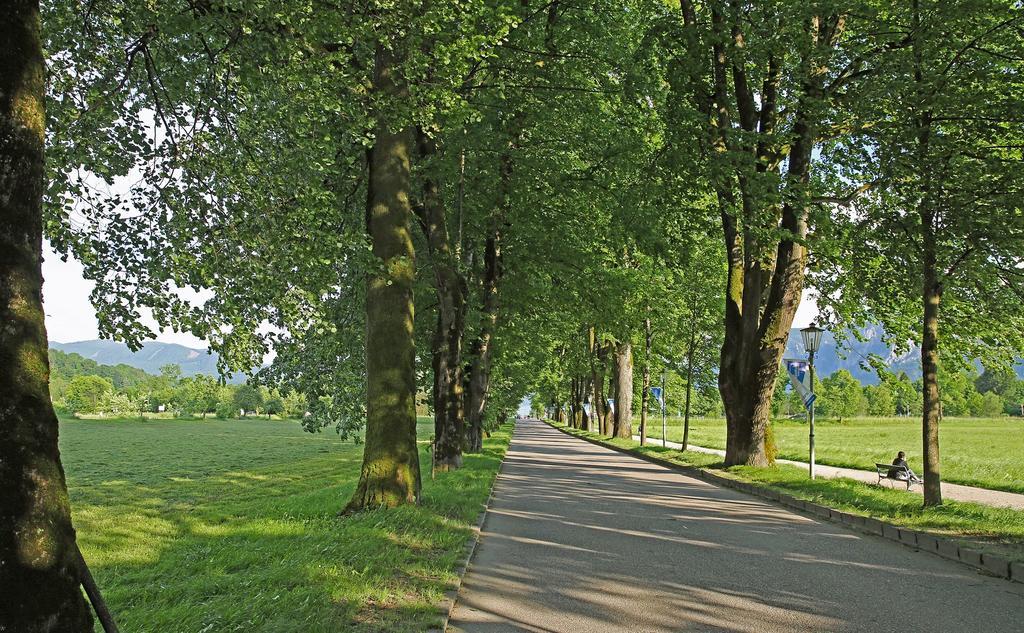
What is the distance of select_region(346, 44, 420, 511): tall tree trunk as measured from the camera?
9.89 m

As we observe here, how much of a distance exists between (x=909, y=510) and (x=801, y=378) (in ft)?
23.7

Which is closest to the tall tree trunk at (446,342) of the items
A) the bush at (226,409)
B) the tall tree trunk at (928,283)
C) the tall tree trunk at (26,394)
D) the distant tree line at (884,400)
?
the tall tree trunk at (928,283)

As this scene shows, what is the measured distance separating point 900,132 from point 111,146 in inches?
398

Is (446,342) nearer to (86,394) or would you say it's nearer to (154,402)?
(86,394)

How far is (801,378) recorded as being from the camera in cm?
1778

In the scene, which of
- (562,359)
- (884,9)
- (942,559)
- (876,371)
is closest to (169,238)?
(942,559)

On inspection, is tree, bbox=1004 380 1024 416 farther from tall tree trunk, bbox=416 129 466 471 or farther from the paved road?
the paved road

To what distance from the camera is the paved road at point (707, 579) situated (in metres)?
5.47

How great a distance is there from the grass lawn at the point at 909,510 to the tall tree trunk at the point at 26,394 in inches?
322

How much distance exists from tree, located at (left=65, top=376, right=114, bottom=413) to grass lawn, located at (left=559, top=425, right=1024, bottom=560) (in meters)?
134

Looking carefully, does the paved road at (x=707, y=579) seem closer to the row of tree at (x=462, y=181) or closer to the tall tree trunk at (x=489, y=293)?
the row of tree at (x=462, y=181)

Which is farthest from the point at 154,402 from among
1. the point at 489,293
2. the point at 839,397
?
the point at 489,293

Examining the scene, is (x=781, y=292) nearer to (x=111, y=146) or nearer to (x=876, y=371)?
(x=876, y=371)

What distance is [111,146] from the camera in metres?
7.34
